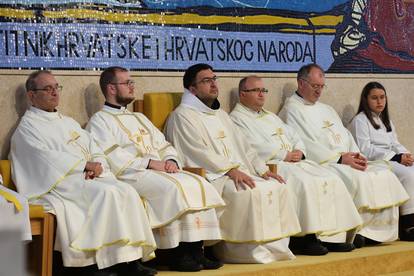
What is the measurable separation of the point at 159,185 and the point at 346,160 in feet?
7.74

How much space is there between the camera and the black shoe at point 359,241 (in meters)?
6.37

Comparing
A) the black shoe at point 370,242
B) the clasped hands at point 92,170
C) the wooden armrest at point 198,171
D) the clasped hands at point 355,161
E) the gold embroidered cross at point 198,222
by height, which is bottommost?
the black shoe at point 370,242

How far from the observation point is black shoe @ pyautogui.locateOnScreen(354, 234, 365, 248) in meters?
6.37

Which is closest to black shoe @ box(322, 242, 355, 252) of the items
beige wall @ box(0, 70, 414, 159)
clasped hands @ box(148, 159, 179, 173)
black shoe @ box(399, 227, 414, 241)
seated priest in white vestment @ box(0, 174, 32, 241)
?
black shoe @ box(399, 227, 414, 241)

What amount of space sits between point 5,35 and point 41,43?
0.97 feet

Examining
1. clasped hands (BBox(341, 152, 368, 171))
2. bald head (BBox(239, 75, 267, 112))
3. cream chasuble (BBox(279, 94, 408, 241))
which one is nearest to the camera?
bald head (BBox(239, 75, 267, 112))

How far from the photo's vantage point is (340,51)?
779 cm

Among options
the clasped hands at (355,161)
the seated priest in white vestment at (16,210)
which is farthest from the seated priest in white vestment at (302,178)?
the seated priest in white vestment at (16,210)

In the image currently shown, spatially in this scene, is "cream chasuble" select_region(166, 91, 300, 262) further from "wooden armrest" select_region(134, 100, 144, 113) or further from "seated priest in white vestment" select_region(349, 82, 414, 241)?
"seated priest in white vestment" select_region(349, 82, 414, 241)

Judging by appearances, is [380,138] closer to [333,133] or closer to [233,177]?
[333,133]

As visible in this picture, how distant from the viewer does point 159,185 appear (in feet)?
16.1

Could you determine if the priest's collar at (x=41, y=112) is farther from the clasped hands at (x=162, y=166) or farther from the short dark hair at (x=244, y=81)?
the short dark hair at (x=244, y=81)

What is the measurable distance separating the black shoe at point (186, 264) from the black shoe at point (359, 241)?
2.00m

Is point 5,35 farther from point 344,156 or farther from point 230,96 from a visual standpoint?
point 344,156
